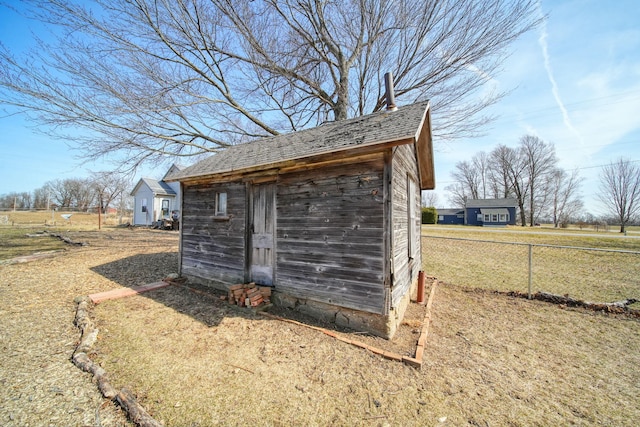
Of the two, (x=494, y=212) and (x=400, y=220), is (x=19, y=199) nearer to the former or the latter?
(x=400, y=220)

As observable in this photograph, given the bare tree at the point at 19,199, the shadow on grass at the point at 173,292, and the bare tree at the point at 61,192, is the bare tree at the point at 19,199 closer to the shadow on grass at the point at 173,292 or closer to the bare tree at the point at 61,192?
the bare tree at the point at 61,192

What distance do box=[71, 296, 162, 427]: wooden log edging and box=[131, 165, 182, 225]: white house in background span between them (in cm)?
2316

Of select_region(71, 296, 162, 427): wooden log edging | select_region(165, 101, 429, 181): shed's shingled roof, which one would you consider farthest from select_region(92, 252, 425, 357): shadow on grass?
select_region(165, 101, 429, 181): shed's shingled roof

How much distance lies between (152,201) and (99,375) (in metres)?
25.6

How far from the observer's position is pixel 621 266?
9391 mm

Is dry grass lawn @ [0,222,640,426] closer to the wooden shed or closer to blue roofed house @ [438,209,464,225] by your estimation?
the wooden shed

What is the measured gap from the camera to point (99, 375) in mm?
2844

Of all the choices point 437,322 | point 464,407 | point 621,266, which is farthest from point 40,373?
point 621,266

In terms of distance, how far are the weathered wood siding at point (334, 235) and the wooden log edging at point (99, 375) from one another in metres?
2.96

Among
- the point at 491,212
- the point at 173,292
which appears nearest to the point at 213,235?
the point at 173,292

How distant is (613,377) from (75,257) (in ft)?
50.3

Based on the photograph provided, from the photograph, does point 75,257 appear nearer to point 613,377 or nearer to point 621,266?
point 613,377

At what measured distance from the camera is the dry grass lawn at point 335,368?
256cm

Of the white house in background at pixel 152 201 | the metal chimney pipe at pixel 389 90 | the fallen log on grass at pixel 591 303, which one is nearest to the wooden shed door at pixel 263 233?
the metal chimney pipe at pixel 389 90
